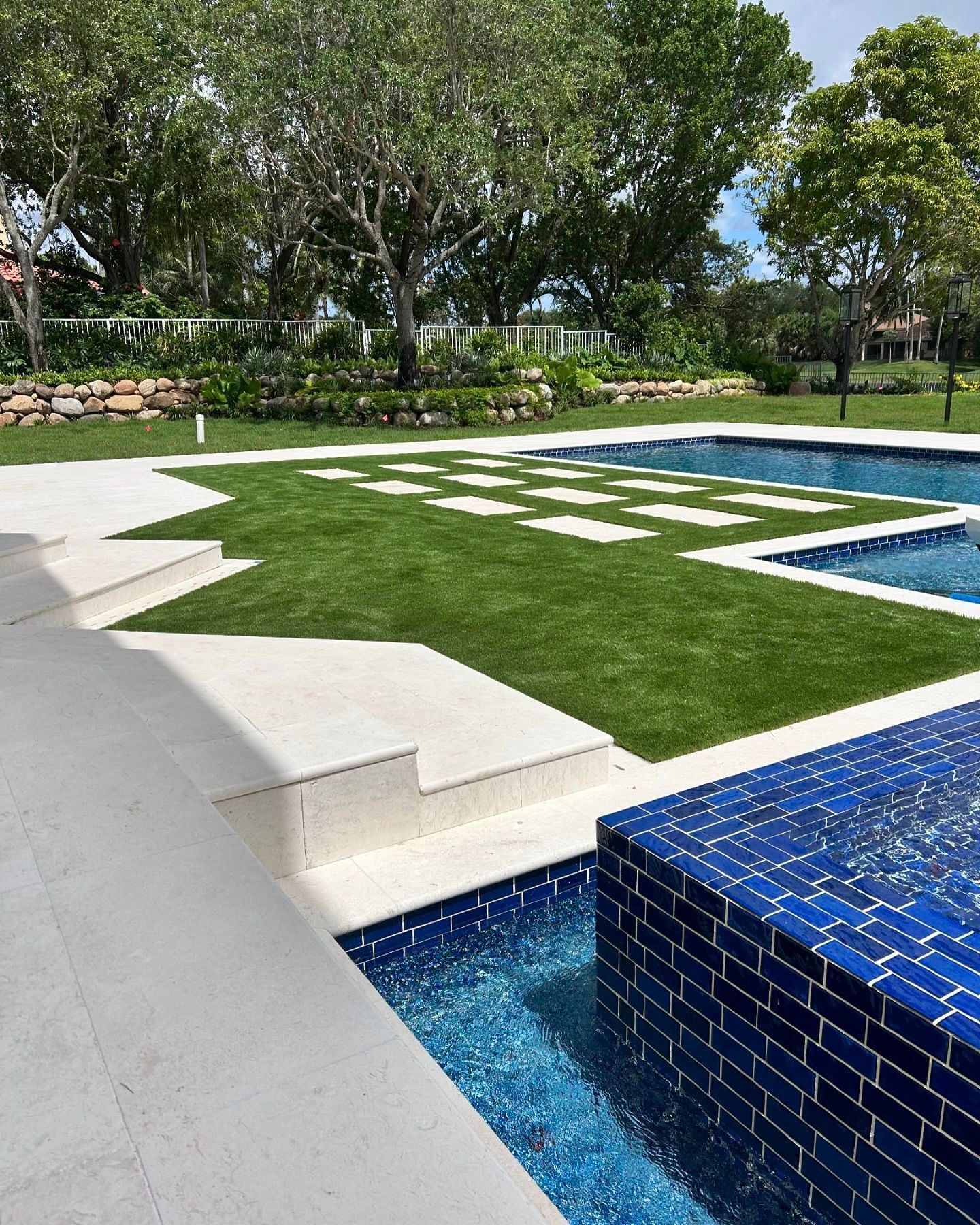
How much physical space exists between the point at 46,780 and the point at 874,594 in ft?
15.9

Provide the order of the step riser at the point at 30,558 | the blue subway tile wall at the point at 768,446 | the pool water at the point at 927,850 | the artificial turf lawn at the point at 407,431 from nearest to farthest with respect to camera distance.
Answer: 1. the pool water at the point at 927,850
2. the step riser at the point at 30,558
3. the blue subway tile wall at the point at 768,446
4. the artificial turf lawn at the point at 407,431

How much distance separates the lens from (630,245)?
29297mm

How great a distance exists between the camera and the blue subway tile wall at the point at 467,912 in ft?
8.73

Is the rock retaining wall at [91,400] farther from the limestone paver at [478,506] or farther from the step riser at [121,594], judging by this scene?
the step riser at [121,594]

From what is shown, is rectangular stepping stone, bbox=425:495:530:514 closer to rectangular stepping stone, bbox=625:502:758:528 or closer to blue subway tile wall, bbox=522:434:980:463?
rectangular stepping stone, bbox=625:502:758:528

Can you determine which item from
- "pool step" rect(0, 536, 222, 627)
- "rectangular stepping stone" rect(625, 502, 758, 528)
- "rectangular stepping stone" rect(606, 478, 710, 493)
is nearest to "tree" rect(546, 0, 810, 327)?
"rectangular stepping stone" rect(606, 478, 710, 493)

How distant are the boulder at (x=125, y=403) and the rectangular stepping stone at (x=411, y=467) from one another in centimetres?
788

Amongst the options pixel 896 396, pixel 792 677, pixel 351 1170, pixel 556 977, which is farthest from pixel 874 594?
pixel 896 396

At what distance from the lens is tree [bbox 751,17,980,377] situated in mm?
24359

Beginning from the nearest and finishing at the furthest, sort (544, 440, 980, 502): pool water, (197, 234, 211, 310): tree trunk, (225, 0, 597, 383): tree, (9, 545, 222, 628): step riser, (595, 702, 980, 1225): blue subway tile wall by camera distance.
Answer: (595, 702, 980, 1225): blue subway tile wall, (9, 545, 222, 628): step riser, (544, 440, 980, 502): pool water, (225, 0, 597, 383): tree, (197, 234, 211, 310): tree trunk

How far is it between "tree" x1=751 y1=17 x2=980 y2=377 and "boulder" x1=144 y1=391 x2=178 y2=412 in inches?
723

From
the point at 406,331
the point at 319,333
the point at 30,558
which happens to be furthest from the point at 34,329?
the point at 30,558

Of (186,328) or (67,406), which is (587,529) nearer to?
(67,406)

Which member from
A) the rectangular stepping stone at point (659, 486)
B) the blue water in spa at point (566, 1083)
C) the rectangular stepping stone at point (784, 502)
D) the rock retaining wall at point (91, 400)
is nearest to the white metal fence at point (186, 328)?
the rock retaining wall at point (91, 400)
